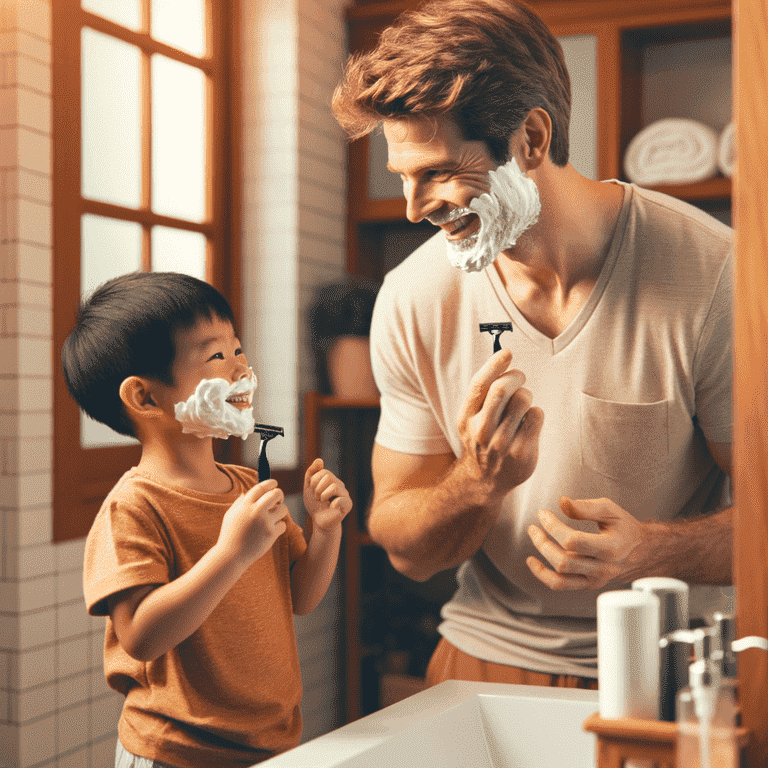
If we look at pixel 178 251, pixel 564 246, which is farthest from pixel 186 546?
pixel 178 251

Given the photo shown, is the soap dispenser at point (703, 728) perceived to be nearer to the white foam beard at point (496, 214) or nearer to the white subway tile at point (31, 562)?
the white foam beard at point (496, 214)

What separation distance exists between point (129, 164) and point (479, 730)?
1.23 metres

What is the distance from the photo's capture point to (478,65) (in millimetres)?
912

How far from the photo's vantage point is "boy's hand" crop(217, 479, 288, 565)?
749mm

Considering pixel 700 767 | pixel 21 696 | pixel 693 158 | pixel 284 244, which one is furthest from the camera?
pixel 284 244

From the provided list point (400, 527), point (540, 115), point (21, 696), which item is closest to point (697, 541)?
point (400, 527)

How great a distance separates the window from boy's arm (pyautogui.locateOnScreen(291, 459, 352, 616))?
679 mm

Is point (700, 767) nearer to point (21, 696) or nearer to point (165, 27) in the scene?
point (21, 696)

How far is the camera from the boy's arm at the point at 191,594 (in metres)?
0.73

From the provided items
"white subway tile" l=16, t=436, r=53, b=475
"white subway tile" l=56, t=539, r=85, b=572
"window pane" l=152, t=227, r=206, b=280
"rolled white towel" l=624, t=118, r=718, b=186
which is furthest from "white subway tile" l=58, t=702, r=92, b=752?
"rolled white towel" l=624, t=118, r=718, b=186

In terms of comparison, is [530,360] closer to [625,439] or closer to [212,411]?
[625,439]

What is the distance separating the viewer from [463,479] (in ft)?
3.34

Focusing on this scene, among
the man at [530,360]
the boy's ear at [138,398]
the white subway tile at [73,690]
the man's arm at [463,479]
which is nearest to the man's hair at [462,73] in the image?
the man at [530,360]

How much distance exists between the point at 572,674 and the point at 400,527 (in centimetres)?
25
